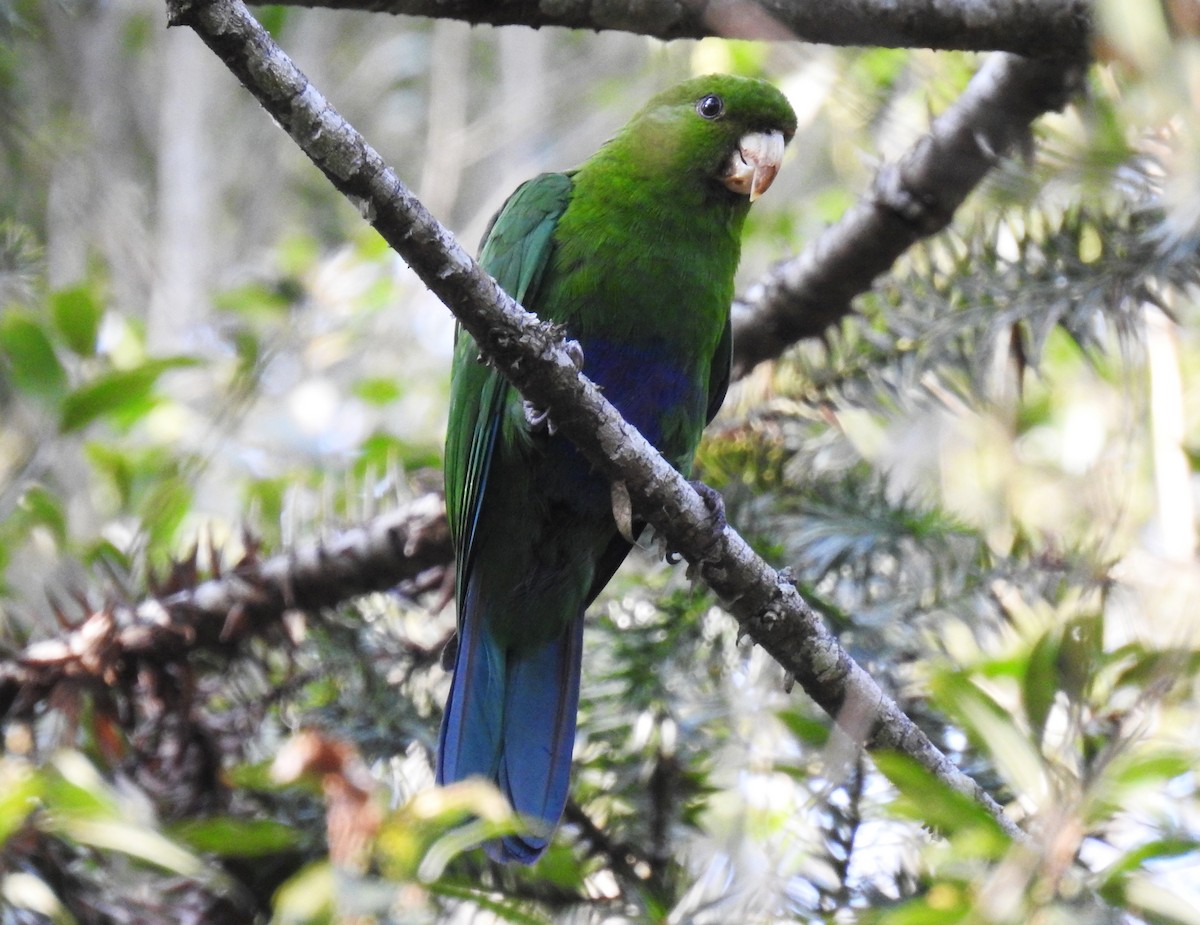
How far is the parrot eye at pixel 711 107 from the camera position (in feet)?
9.12

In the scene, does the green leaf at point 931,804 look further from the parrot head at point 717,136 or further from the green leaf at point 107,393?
the green leaf at point 107,393

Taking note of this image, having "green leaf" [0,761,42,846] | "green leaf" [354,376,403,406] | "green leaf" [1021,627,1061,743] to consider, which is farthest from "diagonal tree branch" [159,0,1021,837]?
"green leaf" [354,376,403,406]

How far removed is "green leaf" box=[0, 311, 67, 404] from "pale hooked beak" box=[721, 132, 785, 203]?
4.65ft

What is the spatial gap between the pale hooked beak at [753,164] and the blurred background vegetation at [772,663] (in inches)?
6.4

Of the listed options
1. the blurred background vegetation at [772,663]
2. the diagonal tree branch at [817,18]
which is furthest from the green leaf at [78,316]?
the diagonal tree branch at [817,18]

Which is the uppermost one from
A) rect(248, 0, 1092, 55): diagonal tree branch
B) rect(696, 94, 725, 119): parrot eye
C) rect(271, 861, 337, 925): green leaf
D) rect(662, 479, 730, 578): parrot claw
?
rect(696, 94, 725, 119): parrot eye

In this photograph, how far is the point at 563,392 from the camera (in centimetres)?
181

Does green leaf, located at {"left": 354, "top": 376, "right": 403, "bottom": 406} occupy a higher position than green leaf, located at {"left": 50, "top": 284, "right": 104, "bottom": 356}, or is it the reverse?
green leaf, located at {"left": 354, "top": 376, "right": 403, "bottom": 406}

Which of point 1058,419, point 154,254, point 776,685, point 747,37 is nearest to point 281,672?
point 776,685

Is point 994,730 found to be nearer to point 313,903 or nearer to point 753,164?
point 313,903

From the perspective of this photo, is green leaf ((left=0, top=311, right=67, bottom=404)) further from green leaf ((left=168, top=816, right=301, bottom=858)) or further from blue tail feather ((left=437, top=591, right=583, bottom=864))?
green leaf ((left=168, top=816, right=301, bottom=858))

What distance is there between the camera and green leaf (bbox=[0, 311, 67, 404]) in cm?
265

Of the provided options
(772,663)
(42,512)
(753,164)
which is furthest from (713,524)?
(42,512)

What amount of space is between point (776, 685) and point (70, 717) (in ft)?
4.07
